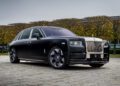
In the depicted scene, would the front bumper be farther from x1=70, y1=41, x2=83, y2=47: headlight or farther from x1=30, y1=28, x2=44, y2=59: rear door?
x1=30, y1=28, x2=44, y2=59: rear door

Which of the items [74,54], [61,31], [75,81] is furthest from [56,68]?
[75,81]

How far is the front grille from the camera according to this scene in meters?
11.7

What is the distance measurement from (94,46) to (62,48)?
1.05 meters

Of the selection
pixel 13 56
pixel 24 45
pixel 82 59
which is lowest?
pixel 13 56

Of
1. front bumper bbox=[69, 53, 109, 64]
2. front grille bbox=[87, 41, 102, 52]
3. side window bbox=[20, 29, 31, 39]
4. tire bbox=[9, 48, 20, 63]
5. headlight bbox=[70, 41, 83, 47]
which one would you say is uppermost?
side window bbox=[20, 29, 31, 39]

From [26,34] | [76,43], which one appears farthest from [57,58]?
[26,34]

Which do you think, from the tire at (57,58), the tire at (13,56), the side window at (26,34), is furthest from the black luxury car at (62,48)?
the tire at (13,56)

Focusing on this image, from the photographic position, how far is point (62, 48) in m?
11.5

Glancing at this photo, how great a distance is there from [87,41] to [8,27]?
60052mm

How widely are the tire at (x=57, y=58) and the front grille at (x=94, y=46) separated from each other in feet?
2.82

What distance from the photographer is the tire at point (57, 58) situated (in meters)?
11.6

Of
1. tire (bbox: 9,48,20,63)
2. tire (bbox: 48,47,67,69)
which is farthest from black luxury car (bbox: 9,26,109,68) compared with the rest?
tire (bbox: 9,48,20,63)

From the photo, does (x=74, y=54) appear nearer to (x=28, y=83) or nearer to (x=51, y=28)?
(x=51, y=28)

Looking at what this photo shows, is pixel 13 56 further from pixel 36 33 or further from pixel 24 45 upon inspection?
pixel 36 33
